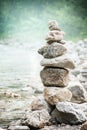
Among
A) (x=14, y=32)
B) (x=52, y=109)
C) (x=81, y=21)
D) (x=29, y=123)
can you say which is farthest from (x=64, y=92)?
(x=14, y=32)

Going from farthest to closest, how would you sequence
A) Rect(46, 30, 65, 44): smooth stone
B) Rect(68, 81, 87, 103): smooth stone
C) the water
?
the water, Rect(68, 81, 87, 103): smooth stone, Rect(46, 30, 65, 44): smooth stone

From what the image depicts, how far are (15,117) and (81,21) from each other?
697 inches

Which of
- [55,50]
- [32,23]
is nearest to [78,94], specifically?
[55,50]

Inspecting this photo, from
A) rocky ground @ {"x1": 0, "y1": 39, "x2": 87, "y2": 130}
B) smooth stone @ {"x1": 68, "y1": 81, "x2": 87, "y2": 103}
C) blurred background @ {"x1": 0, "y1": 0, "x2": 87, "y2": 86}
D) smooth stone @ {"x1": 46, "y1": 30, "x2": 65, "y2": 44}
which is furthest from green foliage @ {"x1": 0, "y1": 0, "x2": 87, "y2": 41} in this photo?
smooth stone @ {"x1": 46, "y1": 30, "x2": 65, "y2": 44}

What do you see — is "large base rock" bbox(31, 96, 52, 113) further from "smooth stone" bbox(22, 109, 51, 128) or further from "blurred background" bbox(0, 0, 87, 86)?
"blurred background" bbox(0, 0, 87, 86)

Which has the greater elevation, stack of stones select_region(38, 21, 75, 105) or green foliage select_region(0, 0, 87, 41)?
green foliage select_region(0, 0, 87, 41)

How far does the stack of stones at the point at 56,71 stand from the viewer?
8.29 m

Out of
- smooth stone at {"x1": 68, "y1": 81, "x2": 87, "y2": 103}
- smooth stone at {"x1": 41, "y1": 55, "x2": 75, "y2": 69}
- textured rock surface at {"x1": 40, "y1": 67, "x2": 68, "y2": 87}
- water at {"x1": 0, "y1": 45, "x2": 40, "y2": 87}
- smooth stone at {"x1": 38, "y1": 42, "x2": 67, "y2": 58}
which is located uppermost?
water at {"x1": 0, "y1": 45, "x2": 40, "y2": 87}

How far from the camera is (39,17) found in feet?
90.1

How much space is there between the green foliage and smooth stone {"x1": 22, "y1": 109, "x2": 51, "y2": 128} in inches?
679

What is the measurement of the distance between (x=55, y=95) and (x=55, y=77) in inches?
15.9

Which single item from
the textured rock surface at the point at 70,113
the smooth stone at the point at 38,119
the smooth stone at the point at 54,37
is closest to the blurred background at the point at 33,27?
the smooth stone at the point at 54,37

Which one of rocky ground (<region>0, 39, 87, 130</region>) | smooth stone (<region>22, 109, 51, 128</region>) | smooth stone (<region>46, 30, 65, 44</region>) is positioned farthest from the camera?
rocky ground (<region>0, 39, 87, 130</region>)

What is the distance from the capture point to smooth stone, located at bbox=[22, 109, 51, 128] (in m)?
7.57
